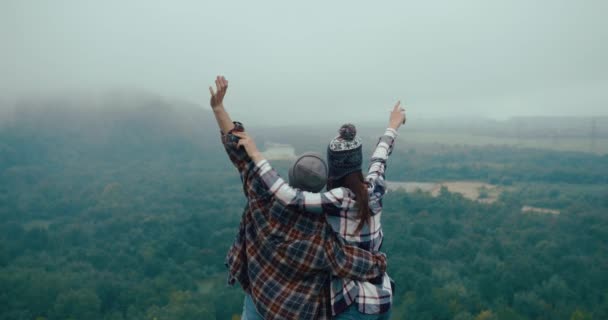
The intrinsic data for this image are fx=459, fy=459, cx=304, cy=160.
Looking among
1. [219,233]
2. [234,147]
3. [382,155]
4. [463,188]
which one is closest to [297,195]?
[234,147]

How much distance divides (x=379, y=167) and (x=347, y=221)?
0.39m

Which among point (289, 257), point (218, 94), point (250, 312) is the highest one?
point (218, 94)

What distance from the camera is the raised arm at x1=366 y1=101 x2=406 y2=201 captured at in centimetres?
182

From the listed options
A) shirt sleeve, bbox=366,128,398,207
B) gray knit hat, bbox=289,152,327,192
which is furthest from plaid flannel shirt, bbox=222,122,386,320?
shirt sleeve, bbox=366,128,398,207

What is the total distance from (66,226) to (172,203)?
1026 cm

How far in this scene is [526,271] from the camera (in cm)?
2744

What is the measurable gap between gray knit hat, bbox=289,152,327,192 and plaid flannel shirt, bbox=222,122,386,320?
102 millimetres

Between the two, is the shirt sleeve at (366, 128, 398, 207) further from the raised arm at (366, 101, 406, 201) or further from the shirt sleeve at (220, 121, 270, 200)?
the shirt sleeve at (220, 121, 270, 200)

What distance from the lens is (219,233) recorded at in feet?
123

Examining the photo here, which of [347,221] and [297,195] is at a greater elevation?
[297,195]

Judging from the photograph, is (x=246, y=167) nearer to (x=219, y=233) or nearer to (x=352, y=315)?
(x=352, y=315)

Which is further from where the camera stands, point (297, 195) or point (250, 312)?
point (250, 312)

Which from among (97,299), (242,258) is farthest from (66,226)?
(242,258)

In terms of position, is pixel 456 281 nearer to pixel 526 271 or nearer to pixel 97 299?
pixel 526 271
